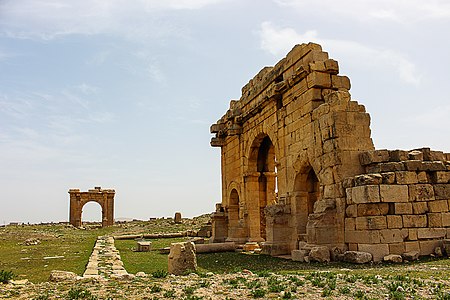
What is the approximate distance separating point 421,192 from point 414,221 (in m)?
0.78

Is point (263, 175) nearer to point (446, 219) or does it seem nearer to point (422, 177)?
point (422, 177)

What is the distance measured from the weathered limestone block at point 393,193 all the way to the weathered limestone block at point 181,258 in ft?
16.1

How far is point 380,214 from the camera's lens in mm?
10766

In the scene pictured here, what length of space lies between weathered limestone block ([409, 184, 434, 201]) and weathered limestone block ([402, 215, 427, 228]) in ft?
1.49

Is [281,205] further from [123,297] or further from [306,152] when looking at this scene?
[123,297]

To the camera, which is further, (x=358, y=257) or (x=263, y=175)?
(x=263, y=175)

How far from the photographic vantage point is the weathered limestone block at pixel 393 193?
10.8m


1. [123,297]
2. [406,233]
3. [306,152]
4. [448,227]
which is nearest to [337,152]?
[306,152]

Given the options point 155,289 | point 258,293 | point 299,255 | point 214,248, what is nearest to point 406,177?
point 299,255

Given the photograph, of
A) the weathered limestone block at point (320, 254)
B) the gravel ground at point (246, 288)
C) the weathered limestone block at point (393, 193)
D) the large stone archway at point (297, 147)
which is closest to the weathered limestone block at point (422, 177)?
the weathered limestone block at point (393, 193)

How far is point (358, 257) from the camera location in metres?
10.4

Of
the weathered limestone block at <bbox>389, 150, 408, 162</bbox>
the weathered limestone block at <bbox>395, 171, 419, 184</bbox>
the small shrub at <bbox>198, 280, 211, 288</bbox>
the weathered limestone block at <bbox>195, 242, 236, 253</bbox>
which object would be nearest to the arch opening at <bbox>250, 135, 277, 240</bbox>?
the weathered limestone block at <bbox>195, 242, 236, 253</bbox>

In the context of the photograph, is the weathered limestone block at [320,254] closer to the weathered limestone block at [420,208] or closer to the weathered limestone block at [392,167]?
the weathered limestone block at [420,208]

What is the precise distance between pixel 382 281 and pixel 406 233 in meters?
4.17
